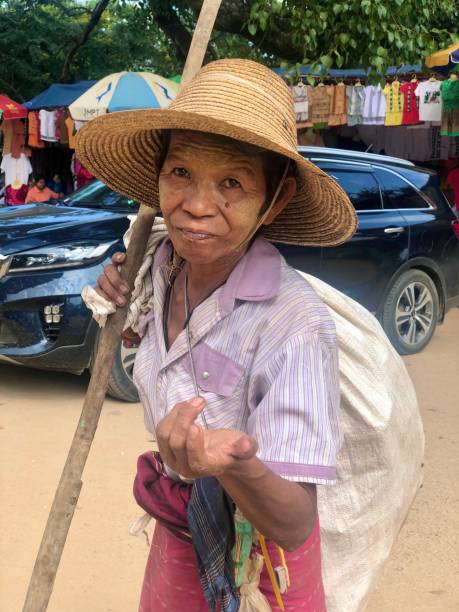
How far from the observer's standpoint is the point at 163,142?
5.56 feet

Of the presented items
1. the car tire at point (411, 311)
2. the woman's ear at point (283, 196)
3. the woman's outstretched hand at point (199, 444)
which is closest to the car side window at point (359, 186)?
the car tire at point (411, 311)

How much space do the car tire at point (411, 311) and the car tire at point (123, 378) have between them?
8.02ft

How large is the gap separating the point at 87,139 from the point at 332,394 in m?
0.87

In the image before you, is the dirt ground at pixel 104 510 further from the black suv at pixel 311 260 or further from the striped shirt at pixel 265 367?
the striped shirt at pixel 265 367

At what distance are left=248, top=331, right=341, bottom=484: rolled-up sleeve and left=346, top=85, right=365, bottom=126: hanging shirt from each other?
8194 mm

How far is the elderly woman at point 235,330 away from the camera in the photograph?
127 cm

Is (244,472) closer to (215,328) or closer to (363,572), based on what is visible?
(215,328)

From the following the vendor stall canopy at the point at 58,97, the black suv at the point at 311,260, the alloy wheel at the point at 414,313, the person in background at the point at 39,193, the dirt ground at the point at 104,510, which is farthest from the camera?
the person in background at the point at 39,193

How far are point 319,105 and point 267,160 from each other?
25.9 ft

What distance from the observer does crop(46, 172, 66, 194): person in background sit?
534 inches

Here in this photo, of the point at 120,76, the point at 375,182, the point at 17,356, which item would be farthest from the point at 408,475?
the point at 120,76

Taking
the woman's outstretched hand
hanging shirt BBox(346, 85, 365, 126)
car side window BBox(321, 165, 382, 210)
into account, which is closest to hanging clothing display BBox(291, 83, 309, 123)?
hanging shirt BBox(346, 85, 365, 126)

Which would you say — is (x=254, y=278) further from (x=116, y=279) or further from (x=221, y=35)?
(x=221, y=35)

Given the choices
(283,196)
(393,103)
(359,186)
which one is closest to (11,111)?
(393,103)
